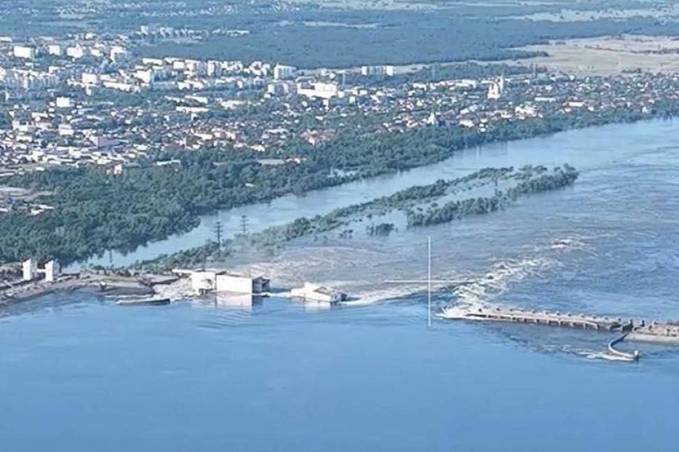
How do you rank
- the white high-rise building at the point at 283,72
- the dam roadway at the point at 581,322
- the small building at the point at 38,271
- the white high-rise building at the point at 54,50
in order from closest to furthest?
the dam roadway at the point at 581,322 < the small building at the point at 38,271 < the white high-rise building at the point at 283,72 < the white high-rise building at the point at 54,50

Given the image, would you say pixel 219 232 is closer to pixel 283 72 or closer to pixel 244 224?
pixel 244 224

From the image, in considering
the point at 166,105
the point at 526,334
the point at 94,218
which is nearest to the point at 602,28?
the point at 166,105

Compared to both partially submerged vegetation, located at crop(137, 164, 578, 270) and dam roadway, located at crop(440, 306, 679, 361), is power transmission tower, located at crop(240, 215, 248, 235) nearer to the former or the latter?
partially submerged vegetation, located at crop(137, 164, 578, 270)

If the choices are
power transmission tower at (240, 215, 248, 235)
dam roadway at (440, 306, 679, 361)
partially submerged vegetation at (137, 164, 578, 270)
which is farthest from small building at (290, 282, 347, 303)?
power transmission tower at (240, 215, 248, 235)

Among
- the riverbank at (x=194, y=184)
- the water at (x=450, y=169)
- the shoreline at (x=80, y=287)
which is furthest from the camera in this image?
the water at (x=450, y=169)

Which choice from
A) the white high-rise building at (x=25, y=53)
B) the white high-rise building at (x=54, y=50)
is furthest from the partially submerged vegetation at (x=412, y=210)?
the white high-rise building at (x=54, y=50)

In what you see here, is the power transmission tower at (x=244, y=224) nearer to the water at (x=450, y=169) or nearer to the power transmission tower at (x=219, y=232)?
the water at (x=450, y=169)
